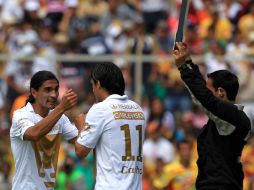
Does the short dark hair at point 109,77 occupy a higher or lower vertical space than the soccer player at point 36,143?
higher

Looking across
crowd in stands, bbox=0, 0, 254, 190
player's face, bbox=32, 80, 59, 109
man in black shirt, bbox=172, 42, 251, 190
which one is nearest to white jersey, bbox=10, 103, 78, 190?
player's face, bbox=32, 80, 59, 109

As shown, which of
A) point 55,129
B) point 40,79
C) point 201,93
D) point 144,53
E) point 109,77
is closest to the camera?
point 201,93

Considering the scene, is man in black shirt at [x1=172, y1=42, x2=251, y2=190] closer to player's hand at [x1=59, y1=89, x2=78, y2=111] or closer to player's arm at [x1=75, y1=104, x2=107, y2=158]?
player's arm at [x1=75, y1=104, x2=107, y2=158]

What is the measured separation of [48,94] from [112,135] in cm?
116

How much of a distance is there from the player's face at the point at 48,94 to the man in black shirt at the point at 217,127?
1.47 metres

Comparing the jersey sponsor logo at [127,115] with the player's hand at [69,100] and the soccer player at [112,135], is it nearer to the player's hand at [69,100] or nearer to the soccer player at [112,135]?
the soccer player at [112,135]

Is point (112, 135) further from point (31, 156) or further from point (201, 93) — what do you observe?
point (31, 156)

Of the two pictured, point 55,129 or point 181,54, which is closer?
point 181,54

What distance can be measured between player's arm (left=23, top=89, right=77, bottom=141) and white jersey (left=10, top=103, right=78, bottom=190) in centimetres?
22

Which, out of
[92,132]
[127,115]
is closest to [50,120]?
[92,132]

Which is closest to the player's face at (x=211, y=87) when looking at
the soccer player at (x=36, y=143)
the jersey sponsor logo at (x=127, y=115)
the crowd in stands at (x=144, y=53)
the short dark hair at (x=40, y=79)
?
the jersey sponsor logo at (x=127, y=115)

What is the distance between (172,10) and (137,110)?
11371mm

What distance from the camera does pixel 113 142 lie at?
8.97 m

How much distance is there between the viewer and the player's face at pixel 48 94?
985 cm
